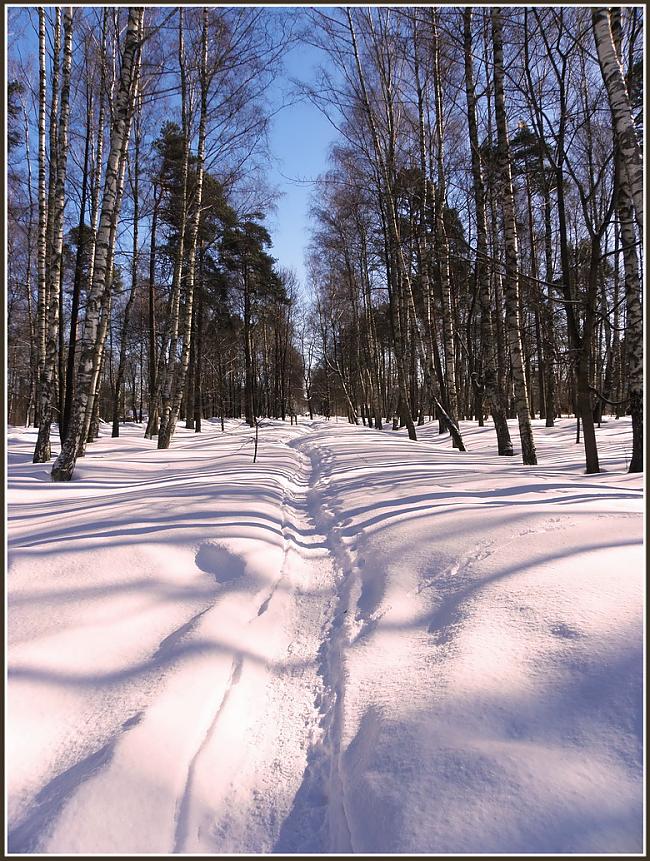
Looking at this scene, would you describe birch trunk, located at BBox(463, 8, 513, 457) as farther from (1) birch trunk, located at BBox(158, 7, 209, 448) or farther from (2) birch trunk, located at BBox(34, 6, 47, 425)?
(2) birch trunk, located at BBox(34, 6, 47, 425)

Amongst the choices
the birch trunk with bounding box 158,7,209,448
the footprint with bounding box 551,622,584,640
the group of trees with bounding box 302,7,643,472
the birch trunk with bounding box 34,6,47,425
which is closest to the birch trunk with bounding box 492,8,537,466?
the group of trees with bounding box 302,7,643,472

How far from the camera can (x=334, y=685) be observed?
2.21 meters

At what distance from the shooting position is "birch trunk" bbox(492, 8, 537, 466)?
696 cm

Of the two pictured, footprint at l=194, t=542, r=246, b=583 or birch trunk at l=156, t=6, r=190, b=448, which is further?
birch trunk at l=156, t=6, r=190, b=448

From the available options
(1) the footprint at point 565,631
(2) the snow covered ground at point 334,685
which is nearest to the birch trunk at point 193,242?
(2) the snow covered ground at point 334,685

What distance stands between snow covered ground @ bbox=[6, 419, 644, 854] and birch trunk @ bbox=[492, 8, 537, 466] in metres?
4.00

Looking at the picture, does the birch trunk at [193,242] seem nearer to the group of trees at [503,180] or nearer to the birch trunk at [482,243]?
the group of trees at [503,180]

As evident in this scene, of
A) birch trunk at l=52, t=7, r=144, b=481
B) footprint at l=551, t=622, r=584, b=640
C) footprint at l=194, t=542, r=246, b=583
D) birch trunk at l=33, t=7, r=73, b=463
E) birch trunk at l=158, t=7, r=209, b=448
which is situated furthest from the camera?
birch trunk at l=158, t=7, r=209, b=448

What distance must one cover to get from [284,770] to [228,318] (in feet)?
79.8

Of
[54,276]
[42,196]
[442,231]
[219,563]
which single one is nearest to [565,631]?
[219,563]

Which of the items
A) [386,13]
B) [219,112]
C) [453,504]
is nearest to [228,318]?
[219,112]

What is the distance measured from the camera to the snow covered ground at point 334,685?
139 centimetres

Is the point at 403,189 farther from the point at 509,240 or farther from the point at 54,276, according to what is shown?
the point at 54,276

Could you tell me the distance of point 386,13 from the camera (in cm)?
1047
